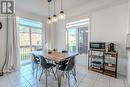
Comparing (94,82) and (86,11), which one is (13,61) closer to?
(94,82)

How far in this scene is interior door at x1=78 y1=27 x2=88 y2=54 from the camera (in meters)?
4.54

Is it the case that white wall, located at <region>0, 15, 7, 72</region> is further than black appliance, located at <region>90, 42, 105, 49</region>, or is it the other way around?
white wall, located at <region>0, 15, 7, 72</region>

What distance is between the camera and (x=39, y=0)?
11.3ft

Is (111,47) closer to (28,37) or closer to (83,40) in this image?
(83,40)

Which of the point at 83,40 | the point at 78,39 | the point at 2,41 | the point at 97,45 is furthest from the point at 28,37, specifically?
the point at 97,45

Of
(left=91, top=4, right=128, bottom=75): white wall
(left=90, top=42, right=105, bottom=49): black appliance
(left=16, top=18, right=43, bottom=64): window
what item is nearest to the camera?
(left=91, top=4, right=128, bottom=75): white wall

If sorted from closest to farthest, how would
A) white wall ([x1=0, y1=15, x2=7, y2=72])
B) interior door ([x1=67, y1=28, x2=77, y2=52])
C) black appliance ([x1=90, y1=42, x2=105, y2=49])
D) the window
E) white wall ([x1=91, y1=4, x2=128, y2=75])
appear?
white wall ([x1=91, y1=4, x2=128, y2=75]) < black appliance ([x1=90, y1=42, x2=105, y2=49]) < white wall ([x1=0, y1=15, x2=7, y2=72]) < the window < interior door ([x1=67, y1=28, x2=77, y2=52])

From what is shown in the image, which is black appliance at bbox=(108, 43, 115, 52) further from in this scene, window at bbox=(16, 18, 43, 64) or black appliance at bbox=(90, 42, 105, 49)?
window at bbox=(16, 18, 43, 64)

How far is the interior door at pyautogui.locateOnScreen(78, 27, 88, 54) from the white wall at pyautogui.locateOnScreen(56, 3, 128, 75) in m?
0.46

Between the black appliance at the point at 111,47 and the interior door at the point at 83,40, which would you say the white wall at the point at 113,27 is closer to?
the black appliance at the point at 111,47

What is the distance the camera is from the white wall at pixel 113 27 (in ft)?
10.8

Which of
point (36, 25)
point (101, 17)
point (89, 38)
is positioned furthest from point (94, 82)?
point (36, 25)

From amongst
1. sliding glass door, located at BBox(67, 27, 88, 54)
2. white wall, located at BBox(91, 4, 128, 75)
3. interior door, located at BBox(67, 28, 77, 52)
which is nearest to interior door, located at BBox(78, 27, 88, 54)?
sliding glass door, located at BBox(67, 27, 88, 54)

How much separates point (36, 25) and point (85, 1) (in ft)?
9.89
